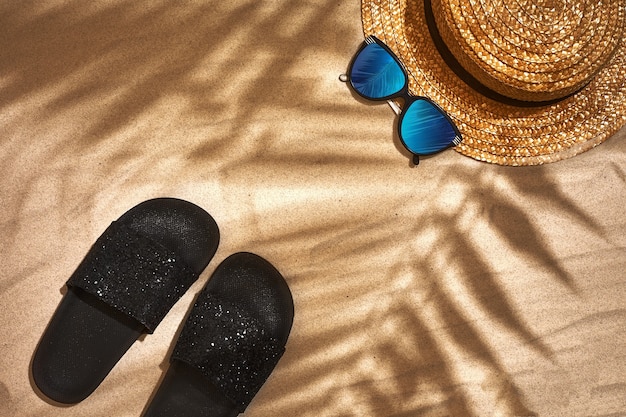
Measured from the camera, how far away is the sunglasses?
91 cm

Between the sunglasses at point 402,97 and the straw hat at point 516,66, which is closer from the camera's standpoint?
the straw hat at point 516,66

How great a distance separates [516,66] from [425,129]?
8.0 inches

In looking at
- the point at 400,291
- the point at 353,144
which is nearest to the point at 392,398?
the point at 400,291

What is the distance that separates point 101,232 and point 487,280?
2.59ft

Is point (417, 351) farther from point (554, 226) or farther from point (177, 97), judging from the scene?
point (177, 97)

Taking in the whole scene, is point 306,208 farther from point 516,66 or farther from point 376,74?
point 516,66

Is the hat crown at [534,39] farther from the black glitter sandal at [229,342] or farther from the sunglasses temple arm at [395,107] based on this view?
the black glitter sandal at [229,342]

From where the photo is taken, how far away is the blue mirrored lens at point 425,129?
908 mm

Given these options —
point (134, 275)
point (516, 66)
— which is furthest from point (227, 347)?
point (516, 66)

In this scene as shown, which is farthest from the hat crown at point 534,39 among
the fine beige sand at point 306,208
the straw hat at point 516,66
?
the fine beige sand at point 306,208

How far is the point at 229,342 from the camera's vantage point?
930mm

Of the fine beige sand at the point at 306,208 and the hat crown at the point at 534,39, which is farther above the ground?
the hat crown at the point at 534,39

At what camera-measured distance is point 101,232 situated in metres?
0.99

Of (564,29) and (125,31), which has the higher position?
(564,29)
